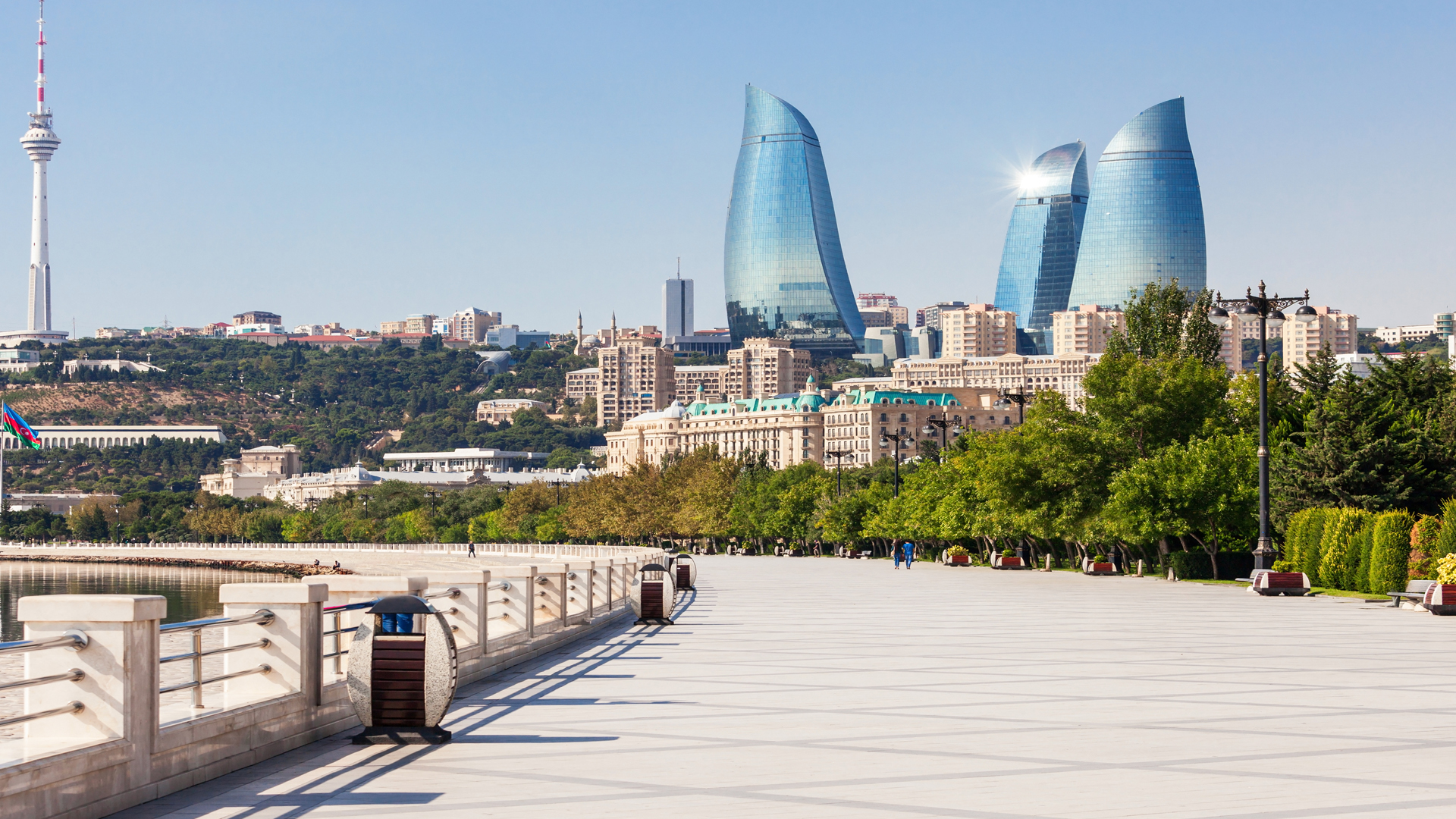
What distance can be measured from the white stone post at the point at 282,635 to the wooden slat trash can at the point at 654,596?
14069mm

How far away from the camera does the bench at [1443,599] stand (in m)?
25.8

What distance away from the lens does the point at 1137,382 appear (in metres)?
49.3

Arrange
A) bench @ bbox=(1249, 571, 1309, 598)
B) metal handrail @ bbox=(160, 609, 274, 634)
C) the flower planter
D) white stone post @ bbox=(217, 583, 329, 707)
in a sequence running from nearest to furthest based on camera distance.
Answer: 1. metal handrail @ bbox=(160, 609, 274, 634)
2. white stone post @ bbox=(217, 583, 329, 707)
3. bench @ bbox=(1249, 571, 1309, 598)
4. the flower planter

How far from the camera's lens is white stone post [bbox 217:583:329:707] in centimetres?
1159

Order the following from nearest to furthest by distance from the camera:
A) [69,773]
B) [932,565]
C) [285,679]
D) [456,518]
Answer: [69,773] < [285,679] < [932,565] < [456,518]

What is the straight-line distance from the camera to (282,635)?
11695 millimetres

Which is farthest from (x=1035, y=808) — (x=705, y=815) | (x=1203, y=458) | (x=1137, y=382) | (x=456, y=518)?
(x=456, y=518)

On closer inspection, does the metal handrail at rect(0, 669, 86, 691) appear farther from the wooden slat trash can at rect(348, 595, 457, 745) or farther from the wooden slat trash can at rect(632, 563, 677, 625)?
the wooden slat trash can at rect(632, 563, 677, 625)

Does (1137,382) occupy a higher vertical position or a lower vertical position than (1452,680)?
higher

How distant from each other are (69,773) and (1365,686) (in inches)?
463

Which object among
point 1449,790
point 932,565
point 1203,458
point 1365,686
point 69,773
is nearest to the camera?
point 69,773

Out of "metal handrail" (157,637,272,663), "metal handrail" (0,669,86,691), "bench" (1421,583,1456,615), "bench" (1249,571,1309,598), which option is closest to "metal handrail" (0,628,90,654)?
"metal handrail" (0,669,86,691)

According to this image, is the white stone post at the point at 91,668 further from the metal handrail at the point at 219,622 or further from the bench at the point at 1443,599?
the bench at the point at 1443,599

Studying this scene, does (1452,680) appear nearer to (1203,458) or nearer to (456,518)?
(1203,458)
